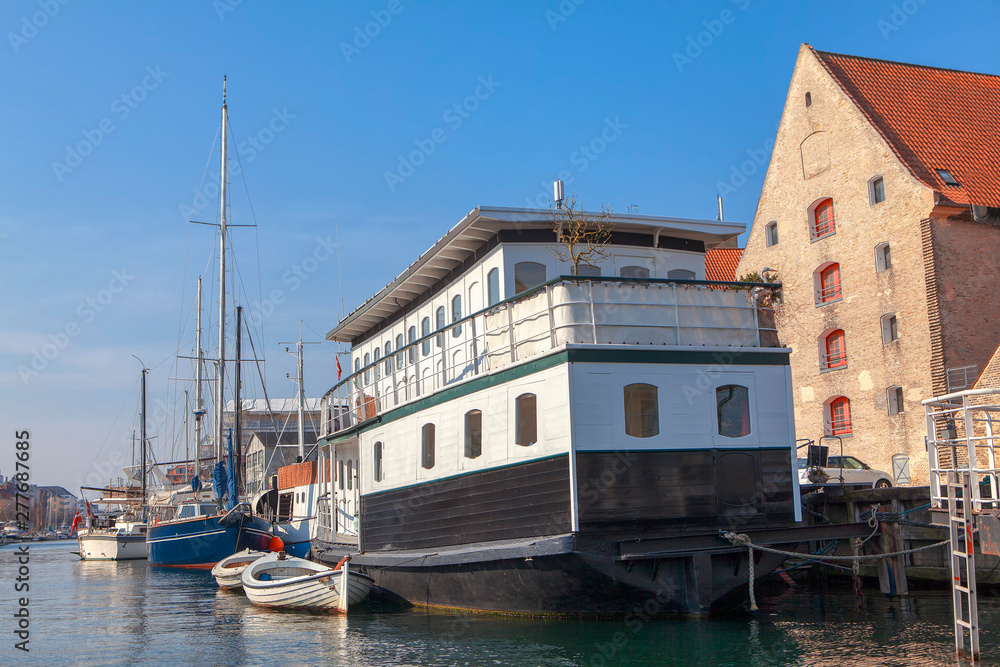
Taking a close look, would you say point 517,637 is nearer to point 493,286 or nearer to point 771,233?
point 493,286

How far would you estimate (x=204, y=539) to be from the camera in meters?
40.5

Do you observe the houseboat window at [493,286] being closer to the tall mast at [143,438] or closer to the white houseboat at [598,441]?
the white houseboat at [598,441]

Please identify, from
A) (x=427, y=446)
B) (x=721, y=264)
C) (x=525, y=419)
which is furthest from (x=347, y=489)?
(x=721, y=264)

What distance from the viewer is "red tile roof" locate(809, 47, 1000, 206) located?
106 feet

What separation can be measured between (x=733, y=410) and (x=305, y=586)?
10.7 metres

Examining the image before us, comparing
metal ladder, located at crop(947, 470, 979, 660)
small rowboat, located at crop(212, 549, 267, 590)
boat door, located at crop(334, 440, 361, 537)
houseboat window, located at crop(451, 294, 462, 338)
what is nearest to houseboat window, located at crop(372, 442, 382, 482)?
boat door, located at crop(334, 440, 361, 537)

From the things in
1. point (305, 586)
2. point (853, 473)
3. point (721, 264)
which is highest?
point (721, 264)

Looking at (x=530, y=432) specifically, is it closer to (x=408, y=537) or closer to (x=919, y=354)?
(x=408, y=537)

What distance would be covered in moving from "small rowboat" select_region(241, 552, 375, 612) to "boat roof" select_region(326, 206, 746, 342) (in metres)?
6.95

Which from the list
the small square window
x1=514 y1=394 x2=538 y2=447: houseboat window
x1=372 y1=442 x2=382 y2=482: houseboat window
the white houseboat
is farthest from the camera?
the small square window

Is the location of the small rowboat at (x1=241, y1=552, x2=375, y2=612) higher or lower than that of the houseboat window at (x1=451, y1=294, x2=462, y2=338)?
lower

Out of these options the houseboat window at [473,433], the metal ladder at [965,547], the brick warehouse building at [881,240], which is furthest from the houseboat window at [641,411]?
the brick warehouse building at [881,240]

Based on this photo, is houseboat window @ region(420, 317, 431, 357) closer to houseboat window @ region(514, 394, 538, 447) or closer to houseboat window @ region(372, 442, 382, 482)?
houseboat window @ region(372, 442, 382, 482)

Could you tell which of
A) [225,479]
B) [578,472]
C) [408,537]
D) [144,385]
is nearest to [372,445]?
[408,537]
